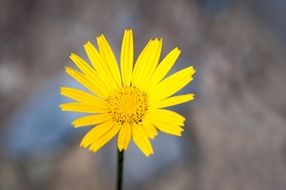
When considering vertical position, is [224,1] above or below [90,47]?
above

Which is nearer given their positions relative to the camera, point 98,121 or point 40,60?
point 98,121

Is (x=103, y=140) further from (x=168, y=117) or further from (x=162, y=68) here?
(x=162, y=68)

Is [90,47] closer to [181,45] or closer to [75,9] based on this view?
[181,45]

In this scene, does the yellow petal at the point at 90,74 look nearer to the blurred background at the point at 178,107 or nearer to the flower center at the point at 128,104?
the flower center at the point at 128,104

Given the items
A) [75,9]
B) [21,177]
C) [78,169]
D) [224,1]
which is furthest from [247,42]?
[21,177]

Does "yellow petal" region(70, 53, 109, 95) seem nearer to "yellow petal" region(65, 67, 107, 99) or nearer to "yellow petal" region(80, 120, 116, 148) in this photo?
"yellow petal" region(65, 67, 107, 99)

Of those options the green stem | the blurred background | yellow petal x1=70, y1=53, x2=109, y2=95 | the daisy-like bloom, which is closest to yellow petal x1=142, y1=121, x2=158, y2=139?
the daisy-like bloom

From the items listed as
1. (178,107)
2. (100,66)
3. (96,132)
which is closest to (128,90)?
(100,66)
